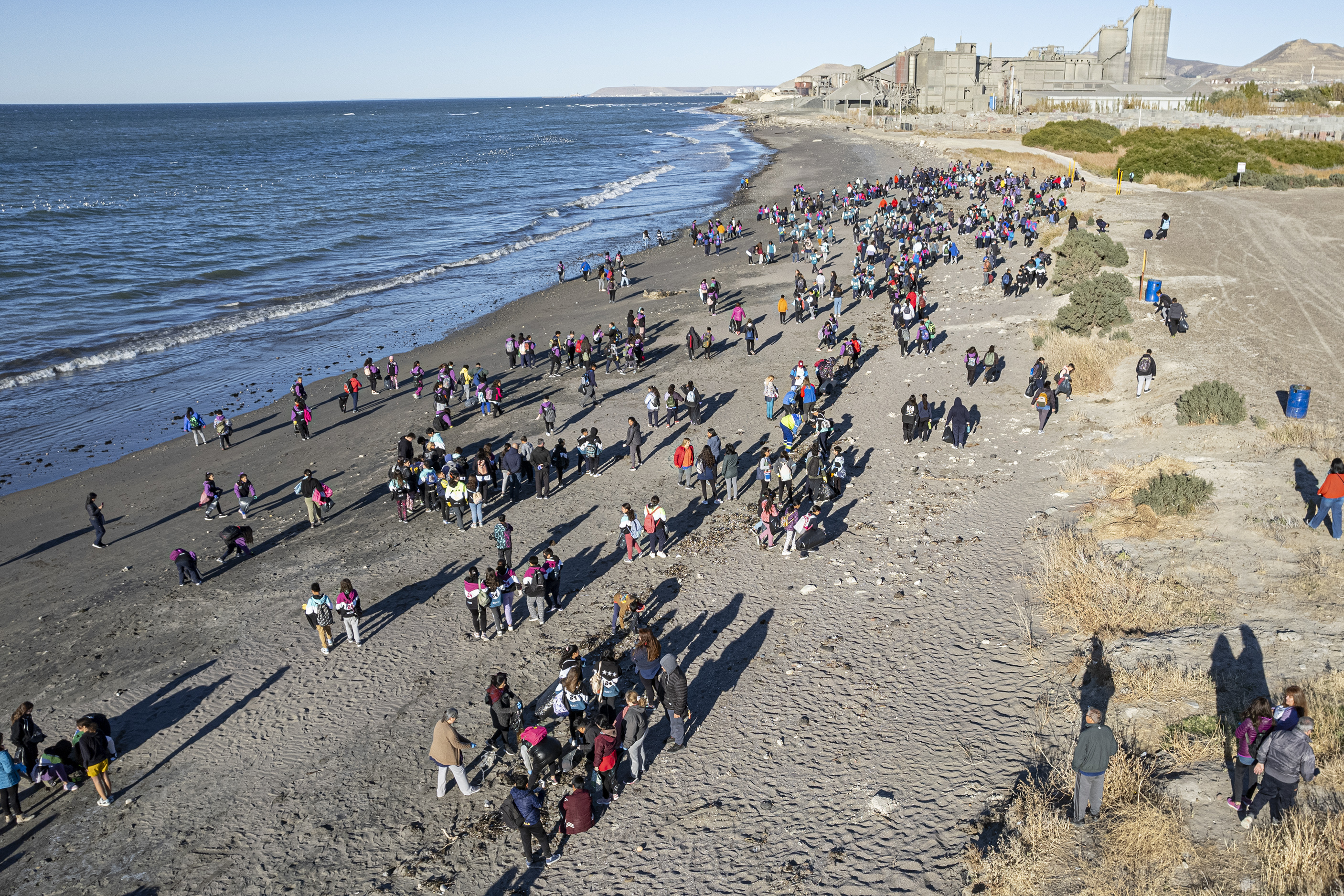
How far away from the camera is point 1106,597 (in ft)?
38.4

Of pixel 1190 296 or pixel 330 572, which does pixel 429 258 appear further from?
pixel 1190 296

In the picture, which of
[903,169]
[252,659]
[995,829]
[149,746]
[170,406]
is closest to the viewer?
[995,829]

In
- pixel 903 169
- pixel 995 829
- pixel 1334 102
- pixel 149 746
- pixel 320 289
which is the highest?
pixel 1334 102

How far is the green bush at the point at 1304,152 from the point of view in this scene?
2151 inches

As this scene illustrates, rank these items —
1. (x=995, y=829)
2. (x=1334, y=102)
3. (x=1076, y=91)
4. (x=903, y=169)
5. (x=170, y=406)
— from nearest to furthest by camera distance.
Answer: (x=995, y=829) < (x=170, y=406) < (x=903, y=169) < (x=1334, y=102) < (x=1076, y=91)

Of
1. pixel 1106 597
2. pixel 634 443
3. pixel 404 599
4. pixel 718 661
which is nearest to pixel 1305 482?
pixel 1106 597

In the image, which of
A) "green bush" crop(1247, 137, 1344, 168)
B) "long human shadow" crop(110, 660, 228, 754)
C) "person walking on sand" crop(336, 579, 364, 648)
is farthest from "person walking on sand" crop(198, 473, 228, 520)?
"green bush" crop(1247, 137, 1344, 168)

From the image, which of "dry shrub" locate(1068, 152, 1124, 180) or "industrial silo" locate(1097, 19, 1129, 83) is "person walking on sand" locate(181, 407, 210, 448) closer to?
"dry shrub" locate(1068, 152, 1124, 180)

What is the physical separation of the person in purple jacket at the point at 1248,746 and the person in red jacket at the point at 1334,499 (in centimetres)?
668

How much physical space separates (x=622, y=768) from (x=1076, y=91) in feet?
451

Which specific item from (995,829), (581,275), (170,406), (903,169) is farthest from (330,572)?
(903,169)

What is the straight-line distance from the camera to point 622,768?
986 cm

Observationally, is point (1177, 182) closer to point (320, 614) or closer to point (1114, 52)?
point (320, 614)

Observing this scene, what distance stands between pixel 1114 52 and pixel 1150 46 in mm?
5213
